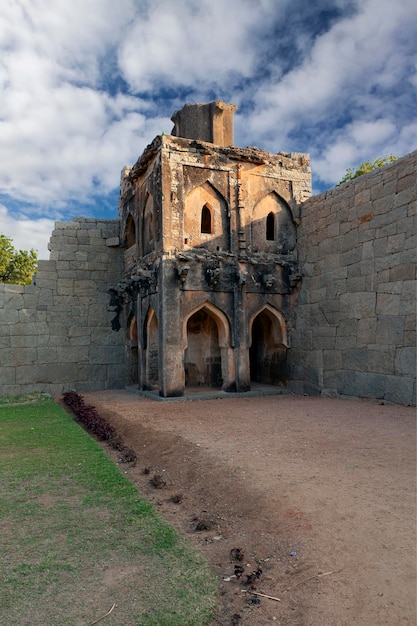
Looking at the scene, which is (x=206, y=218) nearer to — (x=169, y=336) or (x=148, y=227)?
(x=148, y=227)

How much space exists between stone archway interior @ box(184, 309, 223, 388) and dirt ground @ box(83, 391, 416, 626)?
19.3 feet

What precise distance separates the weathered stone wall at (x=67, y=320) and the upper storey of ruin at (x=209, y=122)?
403 cm

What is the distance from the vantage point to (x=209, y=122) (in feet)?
45.4

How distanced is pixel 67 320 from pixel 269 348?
6.49 m

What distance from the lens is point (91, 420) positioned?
9016 mm

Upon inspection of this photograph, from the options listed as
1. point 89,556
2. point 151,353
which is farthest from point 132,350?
point 89,556

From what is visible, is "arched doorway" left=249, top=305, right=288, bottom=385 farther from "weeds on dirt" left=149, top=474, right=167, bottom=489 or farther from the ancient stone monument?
"weeds on dirt" left=149, top=474, right=167, bottom=489

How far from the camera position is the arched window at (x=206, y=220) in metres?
12.8

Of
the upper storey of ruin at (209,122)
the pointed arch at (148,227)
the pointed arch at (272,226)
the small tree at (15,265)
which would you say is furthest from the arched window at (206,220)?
the small tree at (15,265)

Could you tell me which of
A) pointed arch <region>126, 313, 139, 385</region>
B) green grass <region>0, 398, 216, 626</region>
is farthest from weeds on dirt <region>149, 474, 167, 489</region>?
pointed arch <region>126, 313, 139, 385</region>

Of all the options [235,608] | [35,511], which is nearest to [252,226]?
[35,511]

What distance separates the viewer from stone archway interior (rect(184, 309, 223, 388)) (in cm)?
1438

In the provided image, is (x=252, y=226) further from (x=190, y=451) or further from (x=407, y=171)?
(x=190, y=451)

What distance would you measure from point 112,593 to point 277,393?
10095 millimetres
